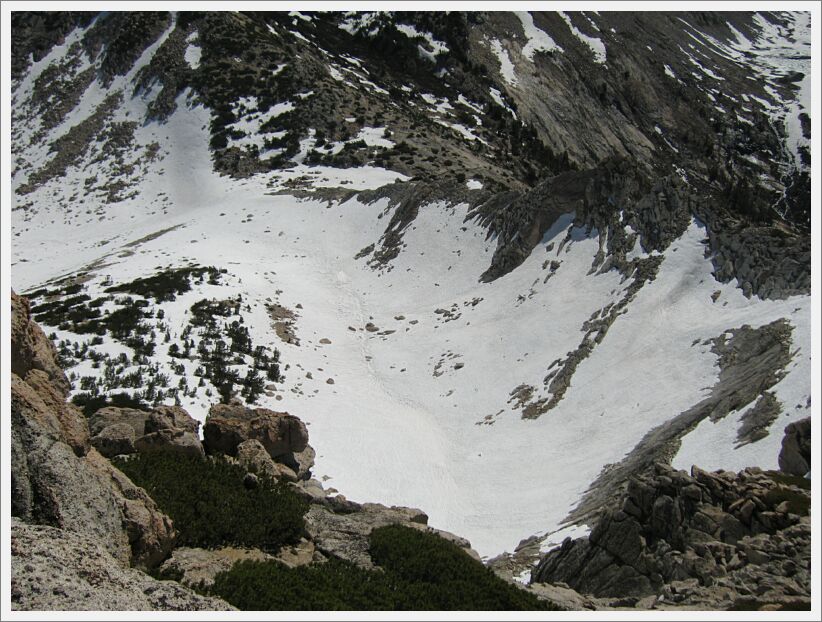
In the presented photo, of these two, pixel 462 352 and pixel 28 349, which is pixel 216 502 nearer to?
pixel 28 349

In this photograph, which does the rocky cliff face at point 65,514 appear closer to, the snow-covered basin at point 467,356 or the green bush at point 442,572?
the green bush at point 442,572

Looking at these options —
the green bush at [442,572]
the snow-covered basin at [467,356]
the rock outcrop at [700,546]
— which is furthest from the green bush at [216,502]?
the snow-covered basin at [467,356]

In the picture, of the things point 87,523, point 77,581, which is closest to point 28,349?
point 87,523

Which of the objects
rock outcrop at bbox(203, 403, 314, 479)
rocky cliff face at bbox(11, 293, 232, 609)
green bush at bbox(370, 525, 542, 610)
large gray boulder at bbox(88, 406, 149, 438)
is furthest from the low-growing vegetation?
green bush at bbox(370, 525, 542, 610)

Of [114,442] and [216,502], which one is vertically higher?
[114,442]

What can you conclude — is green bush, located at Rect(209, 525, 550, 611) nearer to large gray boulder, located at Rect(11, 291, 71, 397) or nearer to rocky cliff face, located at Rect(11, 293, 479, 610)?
rocky cliff face, located at Rect(11, 293, 479, 610)

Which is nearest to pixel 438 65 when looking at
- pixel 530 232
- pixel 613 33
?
pixel 613 33
